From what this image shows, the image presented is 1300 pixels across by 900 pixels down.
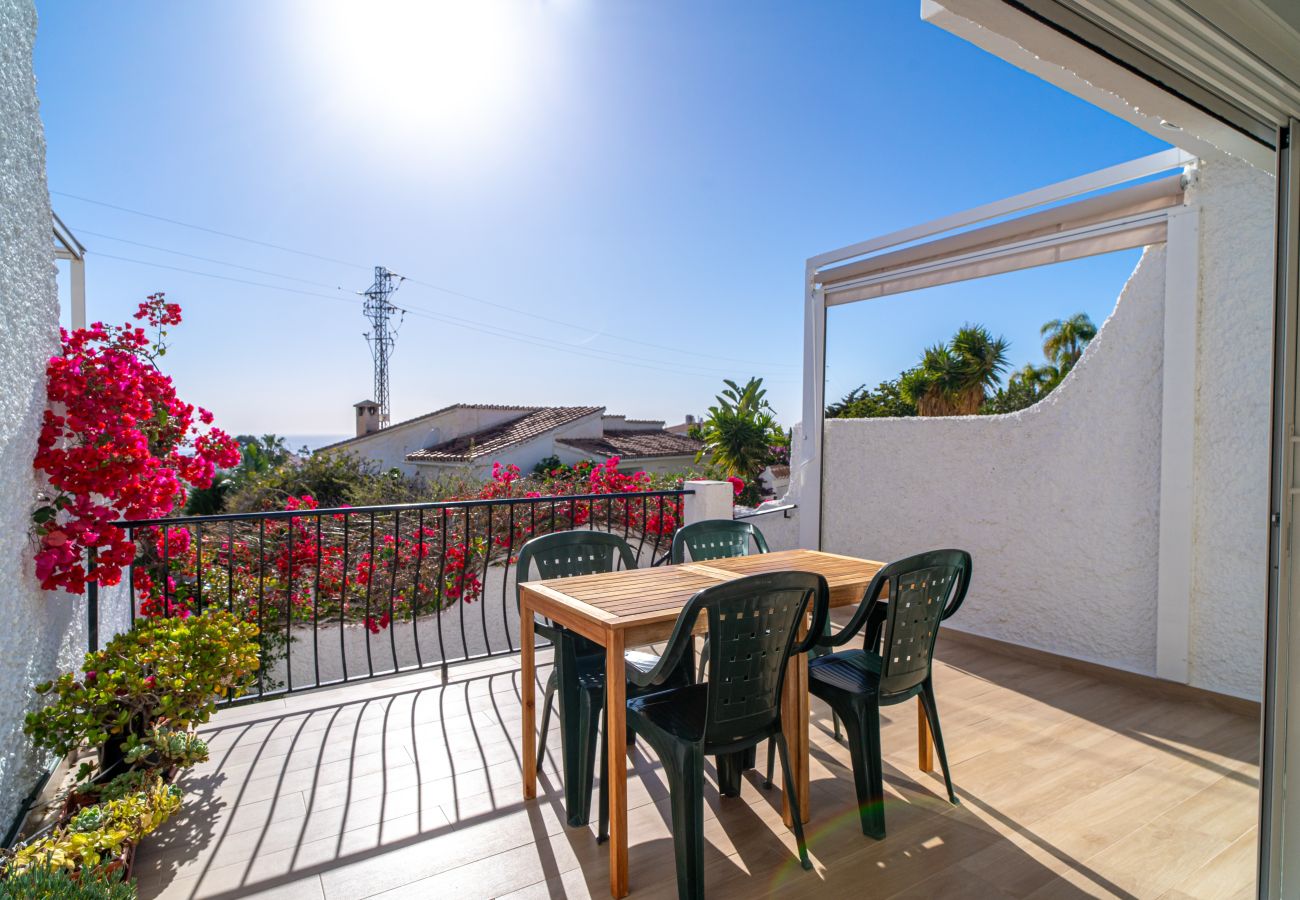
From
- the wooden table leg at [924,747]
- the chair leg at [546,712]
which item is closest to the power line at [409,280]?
the wooden table leg at [924,747]

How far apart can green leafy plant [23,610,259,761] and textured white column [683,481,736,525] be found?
109 inches

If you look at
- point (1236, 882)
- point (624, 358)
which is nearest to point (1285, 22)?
point (1236, 882)

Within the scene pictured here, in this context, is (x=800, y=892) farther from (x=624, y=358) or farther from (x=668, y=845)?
(x=624, y=358)

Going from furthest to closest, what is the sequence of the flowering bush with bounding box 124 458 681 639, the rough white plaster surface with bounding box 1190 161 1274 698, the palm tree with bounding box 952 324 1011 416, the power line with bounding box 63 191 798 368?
the power line with bounding box 63 191 798 368
the palm tree with bounding box 952 324 1011 416
the flowering bush with bounding box 124 458 681 639
the rough white plaster surface with bounding box 1190 161 1274 698

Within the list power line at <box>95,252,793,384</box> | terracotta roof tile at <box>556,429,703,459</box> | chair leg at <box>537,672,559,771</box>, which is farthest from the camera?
power line at <box>95,252,793,384</box>

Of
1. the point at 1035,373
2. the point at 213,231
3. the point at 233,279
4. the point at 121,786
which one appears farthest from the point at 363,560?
the point at 1035,373

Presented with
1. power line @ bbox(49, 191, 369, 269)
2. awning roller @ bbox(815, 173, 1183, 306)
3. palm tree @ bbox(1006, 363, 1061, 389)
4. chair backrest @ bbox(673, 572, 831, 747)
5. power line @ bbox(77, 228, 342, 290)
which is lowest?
chair backrest @ bbox(673, 572, 831, 747)

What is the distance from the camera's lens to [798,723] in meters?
2.30

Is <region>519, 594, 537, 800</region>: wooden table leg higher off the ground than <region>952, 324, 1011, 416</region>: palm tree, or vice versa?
<region>952, 324, 1011, 416</region>: palm tree

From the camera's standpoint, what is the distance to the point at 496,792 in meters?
2.54

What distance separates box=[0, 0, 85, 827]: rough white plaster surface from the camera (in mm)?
2029

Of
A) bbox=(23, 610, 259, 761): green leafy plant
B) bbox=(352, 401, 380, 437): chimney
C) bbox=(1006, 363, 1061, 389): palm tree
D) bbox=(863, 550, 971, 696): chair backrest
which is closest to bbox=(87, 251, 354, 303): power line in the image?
bbox=(352, 401, 380, 437): chimney

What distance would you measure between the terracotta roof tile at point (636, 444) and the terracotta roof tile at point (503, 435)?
0.74 metres

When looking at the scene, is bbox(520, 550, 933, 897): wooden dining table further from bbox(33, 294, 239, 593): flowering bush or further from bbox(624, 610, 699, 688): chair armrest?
bbox(33, 294, 239, 593): flowering bush
